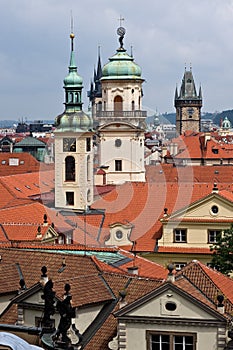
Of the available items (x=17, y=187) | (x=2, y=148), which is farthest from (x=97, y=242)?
(x=2, y=148)

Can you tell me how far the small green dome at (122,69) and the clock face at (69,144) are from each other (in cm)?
1031

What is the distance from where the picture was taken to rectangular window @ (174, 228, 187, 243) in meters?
37.4

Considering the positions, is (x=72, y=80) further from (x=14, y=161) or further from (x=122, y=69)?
(x=14, y=161)

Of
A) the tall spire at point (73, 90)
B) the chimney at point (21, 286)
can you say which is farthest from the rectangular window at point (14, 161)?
the chimney at point (21, 286)

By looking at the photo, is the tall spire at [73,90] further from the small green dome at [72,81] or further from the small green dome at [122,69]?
the small green dome at [122,69]

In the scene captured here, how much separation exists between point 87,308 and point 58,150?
3348 centimetres

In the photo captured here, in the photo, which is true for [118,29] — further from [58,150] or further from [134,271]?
[134,271]

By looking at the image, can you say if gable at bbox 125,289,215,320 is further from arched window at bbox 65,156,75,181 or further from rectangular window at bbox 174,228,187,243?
arched window at bbox 65,156,75,181

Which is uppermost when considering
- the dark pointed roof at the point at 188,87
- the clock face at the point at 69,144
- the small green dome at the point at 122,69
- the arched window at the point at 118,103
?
the dark pointed roof at the point at 188,87

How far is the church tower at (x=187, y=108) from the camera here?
6398 inches

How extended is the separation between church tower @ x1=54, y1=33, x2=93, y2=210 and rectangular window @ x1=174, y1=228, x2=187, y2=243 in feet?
44.7

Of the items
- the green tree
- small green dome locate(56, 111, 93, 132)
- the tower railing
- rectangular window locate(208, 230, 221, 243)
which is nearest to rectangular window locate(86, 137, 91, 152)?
small green dome locate(56, 111, 93, 132)

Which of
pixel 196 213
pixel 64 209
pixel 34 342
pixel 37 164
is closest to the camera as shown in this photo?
pixel 34 342

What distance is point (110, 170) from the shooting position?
6100cm
